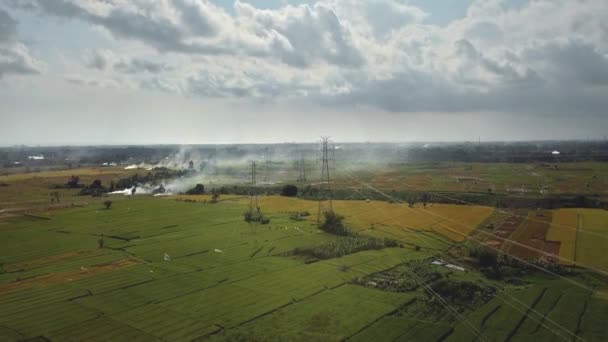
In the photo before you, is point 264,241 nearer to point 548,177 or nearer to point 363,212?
point 363,212

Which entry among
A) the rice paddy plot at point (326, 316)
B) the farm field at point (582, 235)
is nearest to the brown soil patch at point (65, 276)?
the rice paddy plot at point (326, 316)

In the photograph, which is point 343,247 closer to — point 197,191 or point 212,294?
point 212,294

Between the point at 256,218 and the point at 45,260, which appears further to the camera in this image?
the point at 256,218

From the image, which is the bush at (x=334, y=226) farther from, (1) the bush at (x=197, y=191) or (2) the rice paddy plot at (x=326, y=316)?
(1) the bush at (x=197, y=191)

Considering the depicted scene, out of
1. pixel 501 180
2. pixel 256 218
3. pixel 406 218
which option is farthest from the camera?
pixel 501 180

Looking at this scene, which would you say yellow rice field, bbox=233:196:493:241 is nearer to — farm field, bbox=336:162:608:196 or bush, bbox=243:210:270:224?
bush, bbox=243:210:270:224

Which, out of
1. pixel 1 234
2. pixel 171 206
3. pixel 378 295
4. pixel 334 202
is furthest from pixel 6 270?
pixel 334 202

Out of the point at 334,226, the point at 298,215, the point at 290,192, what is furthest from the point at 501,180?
the point at 334,226

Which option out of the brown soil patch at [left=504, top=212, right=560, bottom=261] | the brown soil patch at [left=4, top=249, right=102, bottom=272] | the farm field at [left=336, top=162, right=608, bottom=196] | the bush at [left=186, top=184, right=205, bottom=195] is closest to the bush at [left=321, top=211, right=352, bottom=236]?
the brown soil patch at [left=504, top=212, right=560, bottom=261]
